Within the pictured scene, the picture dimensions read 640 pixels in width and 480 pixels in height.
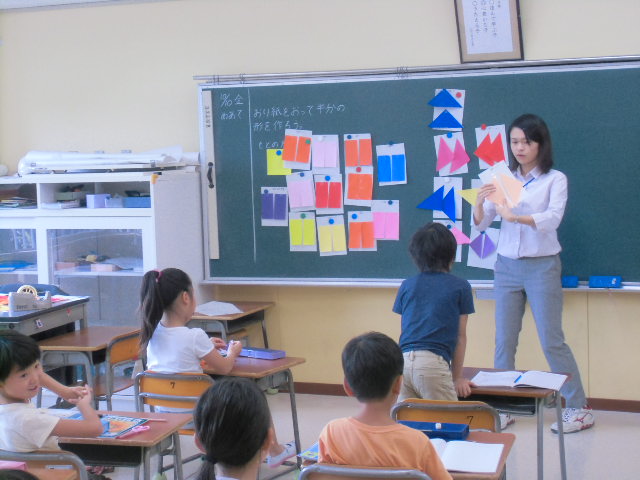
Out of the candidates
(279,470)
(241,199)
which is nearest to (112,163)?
(241,199)

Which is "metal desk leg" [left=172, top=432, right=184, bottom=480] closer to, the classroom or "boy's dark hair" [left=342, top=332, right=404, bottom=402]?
"boy's dark hair" [left=342, top=332, right=404, bottom=402]

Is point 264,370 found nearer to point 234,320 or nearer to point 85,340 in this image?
point 85,340

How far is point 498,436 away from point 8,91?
4845 mm

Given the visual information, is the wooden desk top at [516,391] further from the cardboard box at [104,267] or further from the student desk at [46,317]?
the cardboard box at [104,267]

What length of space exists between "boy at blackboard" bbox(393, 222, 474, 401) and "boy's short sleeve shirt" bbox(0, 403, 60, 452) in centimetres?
140

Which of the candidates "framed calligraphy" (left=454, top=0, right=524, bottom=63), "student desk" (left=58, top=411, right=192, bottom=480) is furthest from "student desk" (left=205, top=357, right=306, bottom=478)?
"framed calligraphy" (left=454, top=0, right=524, bottom=63)

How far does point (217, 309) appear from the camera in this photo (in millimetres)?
5305

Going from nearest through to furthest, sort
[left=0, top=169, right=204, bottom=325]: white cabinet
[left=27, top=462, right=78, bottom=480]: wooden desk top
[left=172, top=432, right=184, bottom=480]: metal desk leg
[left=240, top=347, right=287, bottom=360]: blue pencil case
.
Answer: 1. [left=27, top=462, right=78, bottom=480]: wooden desk top
2. [left=172, top=432, right=184, bottom=480]: metal desk leg
3. [left=240, top=347, right=287, bottom=360]: blue pencil case
4. [left=0, top=169, right=204, bottom=325]: white cabinet

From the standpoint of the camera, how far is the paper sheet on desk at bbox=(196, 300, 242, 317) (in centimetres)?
523

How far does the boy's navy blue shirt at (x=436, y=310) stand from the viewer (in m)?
3.36

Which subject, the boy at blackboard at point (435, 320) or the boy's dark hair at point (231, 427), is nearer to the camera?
the boy's dark hair at point (231, 427)

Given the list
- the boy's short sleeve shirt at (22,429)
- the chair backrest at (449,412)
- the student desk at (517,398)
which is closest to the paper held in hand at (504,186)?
the student desk at (517,398)

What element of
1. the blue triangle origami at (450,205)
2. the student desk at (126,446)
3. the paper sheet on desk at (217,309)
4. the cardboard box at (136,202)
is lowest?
the student desk at (126,446)

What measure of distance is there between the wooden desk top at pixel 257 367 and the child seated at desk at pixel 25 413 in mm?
953
